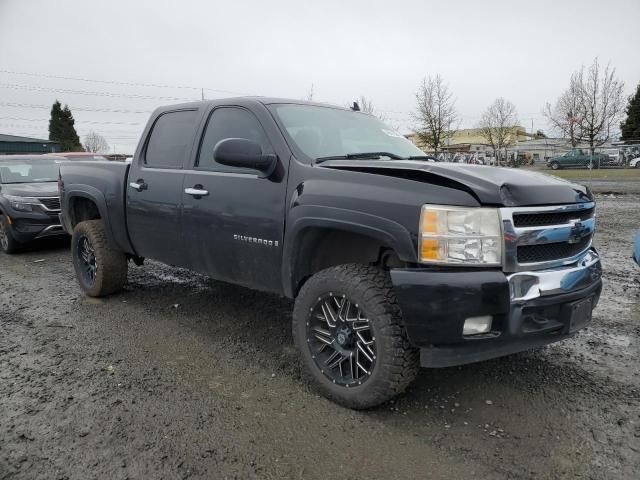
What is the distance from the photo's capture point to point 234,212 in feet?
11.6

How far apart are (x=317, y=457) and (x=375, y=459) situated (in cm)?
29

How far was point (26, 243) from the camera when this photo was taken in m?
8.14

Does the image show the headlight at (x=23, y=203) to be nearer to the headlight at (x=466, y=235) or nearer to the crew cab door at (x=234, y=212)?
the crew cab door at (x=234, y=212)

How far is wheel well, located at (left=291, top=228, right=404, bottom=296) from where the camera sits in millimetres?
3092

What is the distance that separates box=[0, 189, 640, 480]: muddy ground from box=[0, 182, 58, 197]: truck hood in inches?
163

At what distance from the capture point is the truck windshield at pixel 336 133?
11.5 feet

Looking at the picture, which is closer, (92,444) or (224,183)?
(92,444)

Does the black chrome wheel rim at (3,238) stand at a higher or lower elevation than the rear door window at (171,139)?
lower

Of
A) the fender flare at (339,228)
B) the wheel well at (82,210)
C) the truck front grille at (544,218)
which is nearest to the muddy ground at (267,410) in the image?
the fender flare at (339,228)

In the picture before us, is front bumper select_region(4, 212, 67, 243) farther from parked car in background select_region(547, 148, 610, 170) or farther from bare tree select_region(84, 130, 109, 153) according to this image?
bare tree select_region(84, 130, 109, 153)

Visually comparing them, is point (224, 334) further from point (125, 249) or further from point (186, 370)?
point (125, 249)

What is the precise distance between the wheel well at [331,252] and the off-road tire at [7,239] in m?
6.65

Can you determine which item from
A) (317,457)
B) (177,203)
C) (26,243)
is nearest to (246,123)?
(177,203)

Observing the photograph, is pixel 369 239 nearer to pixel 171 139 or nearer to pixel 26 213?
pixel 171 139
